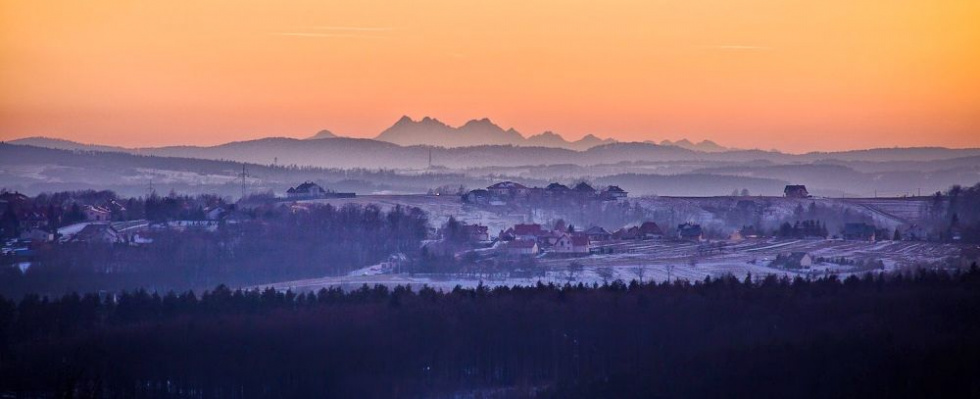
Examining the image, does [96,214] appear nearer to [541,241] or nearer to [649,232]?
[541,241]

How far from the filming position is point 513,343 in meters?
51.8

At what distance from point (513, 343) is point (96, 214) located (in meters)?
51.4

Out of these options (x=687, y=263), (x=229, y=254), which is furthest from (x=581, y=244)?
(x=229, y=254)

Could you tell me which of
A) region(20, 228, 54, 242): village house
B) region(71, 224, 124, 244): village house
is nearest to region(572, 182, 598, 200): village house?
region(71, 224, 124, 244): village house

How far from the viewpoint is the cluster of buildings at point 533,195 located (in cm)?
11506

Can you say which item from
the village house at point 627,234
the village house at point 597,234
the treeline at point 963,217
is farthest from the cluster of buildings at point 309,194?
the treeline at point 963,217

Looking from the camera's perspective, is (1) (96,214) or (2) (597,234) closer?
(2) (597,234)

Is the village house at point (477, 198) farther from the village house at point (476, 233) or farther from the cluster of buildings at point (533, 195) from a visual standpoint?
the village house at point (476, 233)

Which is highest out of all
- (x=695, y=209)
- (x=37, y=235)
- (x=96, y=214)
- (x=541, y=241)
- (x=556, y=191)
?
(x=556, y=191)

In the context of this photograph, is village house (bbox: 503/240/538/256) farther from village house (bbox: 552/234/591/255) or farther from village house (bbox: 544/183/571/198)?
village house (bbox: 544/183/571/198)

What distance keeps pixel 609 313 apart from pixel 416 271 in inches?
789

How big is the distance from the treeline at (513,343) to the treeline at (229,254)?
41.0 feet

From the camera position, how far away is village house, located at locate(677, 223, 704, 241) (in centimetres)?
8938

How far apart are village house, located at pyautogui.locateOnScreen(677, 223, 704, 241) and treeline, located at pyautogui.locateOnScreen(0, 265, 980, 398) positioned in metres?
30.0
